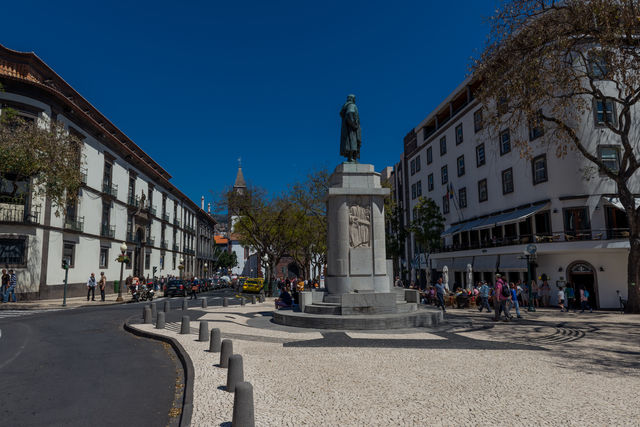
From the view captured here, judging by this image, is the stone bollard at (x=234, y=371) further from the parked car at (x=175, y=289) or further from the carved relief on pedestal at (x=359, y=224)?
the parked car at (x=175, y=289)

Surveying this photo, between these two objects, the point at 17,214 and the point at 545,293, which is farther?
the point at 17,214

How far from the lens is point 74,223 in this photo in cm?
2970

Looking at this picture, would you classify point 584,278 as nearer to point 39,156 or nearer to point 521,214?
point 521,214

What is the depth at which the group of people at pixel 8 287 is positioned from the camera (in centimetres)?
2298

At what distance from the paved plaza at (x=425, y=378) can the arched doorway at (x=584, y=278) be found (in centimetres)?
1456

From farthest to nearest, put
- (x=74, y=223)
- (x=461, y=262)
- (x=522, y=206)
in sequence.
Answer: (x=461, y=262)
(x=74, y=223)
(x=522, y=206)

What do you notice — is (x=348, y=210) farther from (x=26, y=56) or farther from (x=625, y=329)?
(x=26, y=56)

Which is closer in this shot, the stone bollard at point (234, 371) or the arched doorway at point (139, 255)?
the stone bollard at point (234, 371)

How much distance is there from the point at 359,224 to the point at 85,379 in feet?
31.0

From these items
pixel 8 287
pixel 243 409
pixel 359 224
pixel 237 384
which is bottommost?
pixel 243 409

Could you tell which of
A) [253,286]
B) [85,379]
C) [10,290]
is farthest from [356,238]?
[253,286]

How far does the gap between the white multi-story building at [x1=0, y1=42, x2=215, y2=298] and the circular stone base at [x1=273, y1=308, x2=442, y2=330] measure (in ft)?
60.4

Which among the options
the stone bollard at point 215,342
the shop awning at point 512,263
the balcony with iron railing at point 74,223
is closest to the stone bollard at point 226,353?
the stone bollard at point 215,342

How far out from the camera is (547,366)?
752cm
